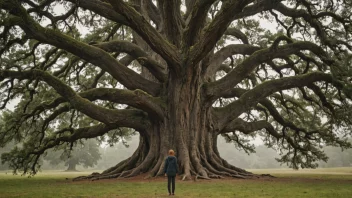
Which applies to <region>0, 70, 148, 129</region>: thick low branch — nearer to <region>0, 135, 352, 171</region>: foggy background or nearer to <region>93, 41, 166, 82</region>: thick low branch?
<region>93, 41, 166, 82</region>: thick low branch

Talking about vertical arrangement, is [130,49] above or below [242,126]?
above

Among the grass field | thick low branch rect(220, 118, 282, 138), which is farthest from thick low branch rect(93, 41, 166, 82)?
the grass field

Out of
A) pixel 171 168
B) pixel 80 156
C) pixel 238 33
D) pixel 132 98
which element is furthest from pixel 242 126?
pixel 80 156

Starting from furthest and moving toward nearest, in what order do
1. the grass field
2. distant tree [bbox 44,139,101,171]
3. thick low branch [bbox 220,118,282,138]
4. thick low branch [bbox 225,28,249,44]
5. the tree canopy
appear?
distant tree [bbox 44,139,101,171]
thick low branch [bbox 225,28,249,44]
thick low branch [bbox 220,118,282,138]
the tree canopy
the grass field

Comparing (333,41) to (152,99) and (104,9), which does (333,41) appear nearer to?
(152,99)

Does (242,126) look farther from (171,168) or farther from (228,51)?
(171,168)

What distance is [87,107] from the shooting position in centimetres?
1317

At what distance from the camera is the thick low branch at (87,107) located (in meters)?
12.9

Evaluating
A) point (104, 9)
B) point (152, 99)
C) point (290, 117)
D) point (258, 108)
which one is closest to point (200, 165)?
point (152, 99)

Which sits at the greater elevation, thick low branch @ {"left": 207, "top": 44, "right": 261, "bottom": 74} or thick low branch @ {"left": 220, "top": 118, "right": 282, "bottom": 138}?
thick low branch @ {"left": 207, "top": 44, "right": 261, "bottom": 74}

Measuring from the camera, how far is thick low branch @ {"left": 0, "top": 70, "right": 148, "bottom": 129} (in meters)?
12.9

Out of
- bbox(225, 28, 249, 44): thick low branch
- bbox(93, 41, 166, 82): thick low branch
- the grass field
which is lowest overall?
the grass field

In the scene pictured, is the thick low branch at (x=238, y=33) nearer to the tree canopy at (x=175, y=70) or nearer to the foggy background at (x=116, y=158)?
the tree canopy at (x=175, y=70)

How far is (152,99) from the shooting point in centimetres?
1407
